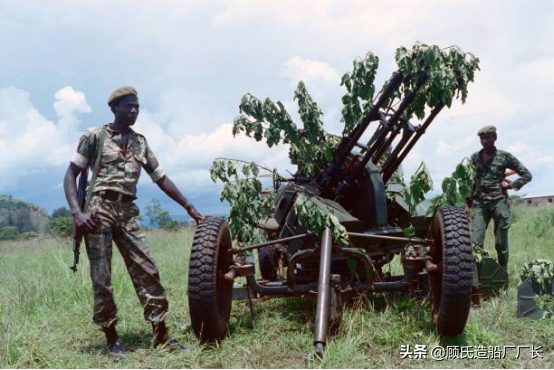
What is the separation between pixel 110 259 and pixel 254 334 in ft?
4.65

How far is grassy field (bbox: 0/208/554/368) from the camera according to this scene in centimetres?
415

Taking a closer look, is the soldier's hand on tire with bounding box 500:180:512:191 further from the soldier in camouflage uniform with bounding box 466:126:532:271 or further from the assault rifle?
the assault rifle

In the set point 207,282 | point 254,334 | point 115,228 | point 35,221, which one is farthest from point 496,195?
point 35,221

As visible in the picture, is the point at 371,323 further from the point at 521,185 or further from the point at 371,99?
the point at 521,185

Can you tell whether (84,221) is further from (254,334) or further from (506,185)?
(506,185)

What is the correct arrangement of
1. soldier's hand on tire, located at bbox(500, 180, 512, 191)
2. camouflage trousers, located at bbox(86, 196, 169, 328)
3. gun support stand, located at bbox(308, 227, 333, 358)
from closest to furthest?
1. gun support stand, located at bbox(308, 227, 333, 358)
2. camouflage trousers, located at bbox(86, 196, 169, 328)
3. soldier's hand on tire, located at bbox(500, 180, 512, 191)

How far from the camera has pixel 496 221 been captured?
718cm

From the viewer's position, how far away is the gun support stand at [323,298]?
399 cm

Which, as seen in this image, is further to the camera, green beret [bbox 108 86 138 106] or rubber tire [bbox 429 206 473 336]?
green beret [bbox 108 86 138 106]

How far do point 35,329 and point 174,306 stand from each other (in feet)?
5.07

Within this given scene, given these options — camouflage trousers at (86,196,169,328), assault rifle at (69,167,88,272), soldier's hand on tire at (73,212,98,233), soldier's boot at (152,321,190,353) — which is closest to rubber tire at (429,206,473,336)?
soldier's boot at (152,321,190,353)

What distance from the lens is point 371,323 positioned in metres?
4.84

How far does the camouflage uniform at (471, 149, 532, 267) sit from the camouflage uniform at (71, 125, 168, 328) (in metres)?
4.49

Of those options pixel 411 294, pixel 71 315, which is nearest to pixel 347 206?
pixel 411 294
